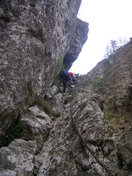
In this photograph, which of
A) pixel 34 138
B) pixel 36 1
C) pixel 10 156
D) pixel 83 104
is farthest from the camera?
pixel 36 1

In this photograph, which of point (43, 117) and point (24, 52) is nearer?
point (24, 52)

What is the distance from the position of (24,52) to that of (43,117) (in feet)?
10.9

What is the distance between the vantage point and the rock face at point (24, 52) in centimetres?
852

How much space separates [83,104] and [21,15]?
17.5 ft

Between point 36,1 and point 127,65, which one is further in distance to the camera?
point 127,65

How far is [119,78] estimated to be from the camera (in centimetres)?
1294

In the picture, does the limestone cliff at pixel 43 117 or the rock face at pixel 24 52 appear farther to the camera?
the rock face at pixel 24 52

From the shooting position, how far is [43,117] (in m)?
10.2

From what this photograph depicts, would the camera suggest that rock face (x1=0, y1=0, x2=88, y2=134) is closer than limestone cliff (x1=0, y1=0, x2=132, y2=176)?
No

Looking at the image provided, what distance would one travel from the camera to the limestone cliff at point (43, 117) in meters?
6.98

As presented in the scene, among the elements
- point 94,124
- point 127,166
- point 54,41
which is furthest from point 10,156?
point 54,41

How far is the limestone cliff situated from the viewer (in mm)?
6980

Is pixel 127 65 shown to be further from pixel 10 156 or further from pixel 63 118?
pixel 10 156

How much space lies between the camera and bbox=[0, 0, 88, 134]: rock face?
8.52 m
